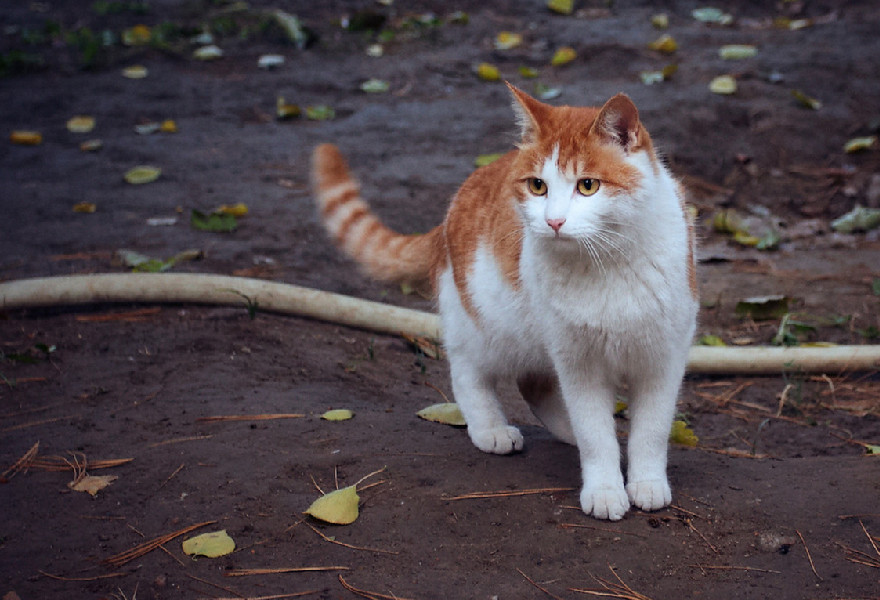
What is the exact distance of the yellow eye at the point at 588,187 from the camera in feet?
7.07

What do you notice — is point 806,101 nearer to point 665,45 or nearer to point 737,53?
point 737,53

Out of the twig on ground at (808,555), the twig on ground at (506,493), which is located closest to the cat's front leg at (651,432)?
the twig on ground at (506,493)

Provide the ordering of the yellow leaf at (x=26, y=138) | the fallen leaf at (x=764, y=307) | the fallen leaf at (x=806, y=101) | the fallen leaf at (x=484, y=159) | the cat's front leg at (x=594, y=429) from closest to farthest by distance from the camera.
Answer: the cat's front leg at (x=594, y=429) → the fallen leaf at (x=764, y=307) → the fallen leaf at (x=484, y=159) → the fallen leaf at (x=806, y=101) → the yellow leaf at (x=26, y=138)

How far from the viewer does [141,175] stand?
214 inches

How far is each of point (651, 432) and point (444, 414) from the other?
0.87 m

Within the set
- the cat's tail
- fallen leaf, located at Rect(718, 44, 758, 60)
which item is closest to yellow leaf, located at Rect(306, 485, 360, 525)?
the cat's tail

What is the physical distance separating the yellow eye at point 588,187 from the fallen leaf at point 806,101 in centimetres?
434

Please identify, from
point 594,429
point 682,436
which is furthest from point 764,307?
point 594,429

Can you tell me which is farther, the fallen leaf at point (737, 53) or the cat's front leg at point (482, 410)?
the fallen leaf at point (737, 53)

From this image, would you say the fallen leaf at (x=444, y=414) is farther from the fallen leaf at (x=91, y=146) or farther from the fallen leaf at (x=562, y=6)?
the fallen leaf at (x=562, y=6)

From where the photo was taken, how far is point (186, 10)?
917cm

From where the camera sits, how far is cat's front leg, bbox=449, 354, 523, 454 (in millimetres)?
2701

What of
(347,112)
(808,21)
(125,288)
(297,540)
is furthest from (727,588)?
(808,21)

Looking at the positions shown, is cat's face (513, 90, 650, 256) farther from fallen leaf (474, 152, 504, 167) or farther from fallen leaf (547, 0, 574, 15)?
fallen leaf (547, 0, 574, 15)
